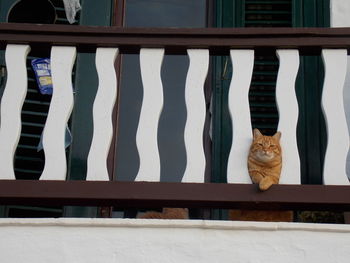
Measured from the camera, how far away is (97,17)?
571 centimetres

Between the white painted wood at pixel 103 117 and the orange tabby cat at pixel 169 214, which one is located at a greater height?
the white painted wood at pixel 103 117

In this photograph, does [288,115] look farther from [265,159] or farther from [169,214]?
[169,214]

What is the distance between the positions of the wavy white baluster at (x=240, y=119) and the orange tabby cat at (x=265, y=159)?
0.09 meters

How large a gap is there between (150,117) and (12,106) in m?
0.74

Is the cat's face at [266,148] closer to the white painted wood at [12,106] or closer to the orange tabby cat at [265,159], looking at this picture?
the orange tabby cat at [265,159]

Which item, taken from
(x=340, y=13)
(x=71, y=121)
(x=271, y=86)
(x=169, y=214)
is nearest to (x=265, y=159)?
(x=169, y=214)

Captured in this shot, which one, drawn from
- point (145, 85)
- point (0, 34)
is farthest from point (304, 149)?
point (0, 34)

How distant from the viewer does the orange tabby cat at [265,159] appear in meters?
4.57

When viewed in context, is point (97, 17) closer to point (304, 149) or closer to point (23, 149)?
point (23, 149)

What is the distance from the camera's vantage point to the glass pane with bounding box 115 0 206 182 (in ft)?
18.7

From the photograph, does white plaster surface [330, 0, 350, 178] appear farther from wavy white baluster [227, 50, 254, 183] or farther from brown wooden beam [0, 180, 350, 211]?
brown wooden beam [0, 180, 350, 211]

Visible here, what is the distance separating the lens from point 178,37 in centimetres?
472

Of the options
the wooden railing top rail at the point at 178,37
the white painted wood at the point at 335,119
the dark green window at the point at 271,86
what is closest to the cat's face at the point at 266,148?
the white painted wood at the point at 335,119

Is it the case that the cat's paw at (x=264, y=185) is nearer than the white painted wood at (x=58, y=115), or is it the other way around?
the cat's paw at (x=264, y=185)
